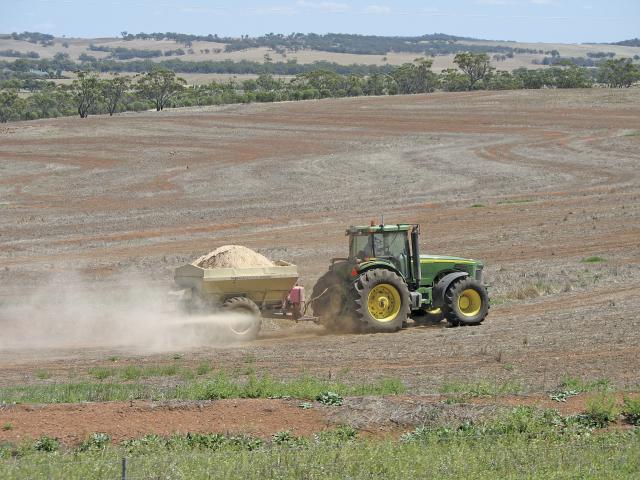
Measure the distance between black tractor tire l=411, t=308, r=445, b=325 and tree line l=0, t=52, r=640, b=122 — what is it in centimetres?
8791

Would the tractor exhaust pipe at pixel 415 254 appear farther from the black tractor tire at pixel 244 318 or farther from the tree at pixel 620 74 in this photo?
the tree at pixel 620 74

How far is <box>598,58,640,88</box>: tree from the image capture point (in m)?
119

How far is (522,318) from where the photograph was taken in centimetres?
2178

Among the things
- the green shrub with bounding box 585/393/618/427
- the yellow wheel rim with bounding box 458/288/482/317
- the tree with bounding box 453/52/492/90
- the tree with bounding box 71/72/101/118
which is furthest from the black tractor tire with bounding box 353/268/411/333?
the tree with bounding box 453/52/492/90

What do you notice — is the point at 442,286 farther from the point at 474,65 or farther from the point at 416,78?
the point at 416,78

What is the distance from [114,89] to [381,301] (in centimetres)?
9477

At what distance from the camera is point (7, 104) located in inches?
4353

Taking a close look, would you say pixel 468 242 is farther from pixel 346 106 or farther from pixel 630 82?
pixel 630 82

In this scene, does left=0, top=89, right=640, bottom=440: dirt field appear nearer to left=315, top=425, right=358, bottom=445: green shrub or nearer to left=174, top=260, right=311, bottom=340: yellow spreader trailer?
left=174, top=260, right=311, bottom=340: yellow spreader trailer

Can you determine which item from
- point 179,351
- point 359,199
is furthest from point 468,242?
point 179,351

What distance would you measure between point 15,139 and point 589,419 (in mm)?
64993

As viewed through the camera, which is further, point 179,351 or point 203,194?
point 203,194

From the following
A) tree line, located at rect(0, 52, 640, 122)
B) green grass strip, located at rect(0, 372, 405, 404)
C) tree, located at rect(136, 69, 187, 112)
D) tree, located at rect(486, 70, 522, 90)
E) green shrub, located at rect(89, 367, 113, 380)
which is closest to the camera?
green grass strip, located at rect(0, 372, 405, 404)

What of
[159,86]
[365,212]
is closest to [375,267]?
[365,212]
